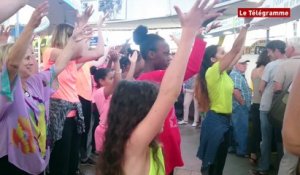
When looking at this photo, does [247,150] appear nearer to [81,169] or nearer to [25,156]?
[81,169]

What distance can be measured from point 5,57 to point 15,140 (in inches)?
20.9

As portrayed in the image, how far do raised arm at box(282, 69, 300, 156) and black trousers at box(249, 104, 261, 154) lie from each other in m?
4.67

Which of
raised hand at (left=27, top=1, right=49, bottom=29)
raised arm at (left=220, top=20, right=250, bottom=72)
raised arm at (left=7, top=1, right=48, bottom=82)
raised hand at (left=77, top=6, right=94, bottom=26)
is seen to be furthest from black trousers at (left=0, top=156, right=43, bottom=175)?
raised arm at (left=220, top=20, right=250, bottom=72)

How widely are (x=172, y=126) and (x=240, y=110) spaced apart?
3.58m

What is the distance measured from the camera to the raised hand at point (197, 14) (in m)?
1.58

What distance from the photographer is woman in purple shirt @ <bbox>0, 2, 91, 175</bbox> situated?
85.0 inches

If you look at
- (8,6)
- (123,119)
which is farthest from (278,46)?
(8,6)

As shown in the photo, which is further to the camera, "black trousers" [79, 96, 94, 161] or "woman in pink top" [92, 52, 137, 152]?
"black trousers" [79, 96, 94, 161]

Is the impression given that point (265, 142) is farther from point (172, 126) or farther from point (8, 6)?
point (8, 6)

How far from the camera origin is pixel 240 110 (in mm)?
5898

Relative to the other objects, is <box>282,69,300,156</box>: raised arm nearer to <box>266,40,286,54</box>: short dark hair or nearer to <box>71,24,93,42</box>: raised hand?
<box>71,24,93,42</box>: raised hand

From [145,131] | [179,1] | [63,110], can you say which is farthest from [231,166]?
[179,1]

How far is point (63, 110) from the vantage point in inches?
140

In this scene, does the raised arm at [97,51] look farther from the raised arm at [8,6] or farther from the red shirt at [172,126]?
the raised arm at [8,6]
